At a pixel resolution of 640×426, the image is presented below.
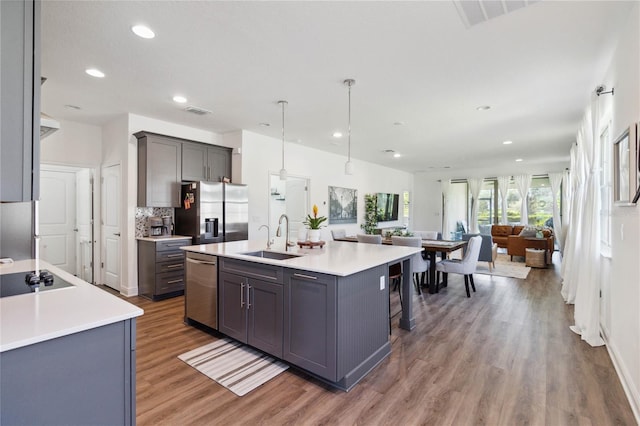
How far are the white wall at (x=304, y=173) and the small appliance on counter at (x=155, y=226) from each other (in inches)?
56.5

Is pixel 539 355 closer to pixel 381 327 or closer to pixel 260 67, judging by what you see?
pixel 381 327

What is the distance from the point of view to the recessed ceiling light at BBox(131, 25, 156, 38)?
238 centimetres

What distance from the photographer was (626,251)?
2.29 metres

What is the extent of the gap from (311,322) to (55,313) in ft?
4.91

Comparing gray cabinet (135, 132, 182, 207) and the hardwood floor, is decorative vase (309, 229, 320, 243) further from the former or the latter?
gray cabinet (135, 132, 182, 207)

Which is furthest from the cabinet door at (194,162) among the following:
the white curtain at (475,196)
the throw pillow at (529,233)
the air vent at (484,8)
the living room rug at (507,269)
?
the white curtain at (475,196)

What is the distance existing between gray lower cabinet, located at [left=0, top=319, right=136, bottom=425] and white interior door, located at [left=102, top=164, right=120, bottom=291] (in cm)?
415

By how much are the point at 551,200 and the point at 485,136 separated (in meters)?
5.23

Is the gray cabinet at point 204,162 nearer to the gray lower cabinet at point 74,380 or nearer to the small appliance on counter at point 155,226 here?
the small appliance on counter at point 155,226

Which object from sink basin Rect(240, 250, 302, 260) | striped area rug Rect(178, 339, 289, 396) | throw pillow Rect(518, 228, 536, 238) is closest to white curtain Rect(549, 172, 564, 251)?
throw pillow Rect(518, 228, 536, 238)

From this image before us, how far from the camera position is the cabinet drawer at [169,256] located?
14.4 ft

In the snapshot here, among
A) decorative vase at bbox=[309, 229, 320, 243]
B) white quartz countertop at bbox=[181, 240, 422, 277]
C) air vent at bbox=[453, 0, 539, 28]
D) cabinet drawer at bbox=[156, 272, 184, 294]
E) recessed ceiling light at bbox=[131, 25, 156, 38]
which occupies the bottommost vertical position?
cabinet drawer at bbox=[156, 272, 184, 294]

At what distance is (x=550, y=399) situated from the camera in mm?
2160

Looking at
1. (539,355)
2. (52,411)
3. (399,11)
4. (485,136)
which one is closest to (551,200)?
(485,136)
